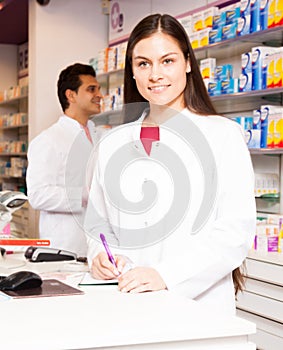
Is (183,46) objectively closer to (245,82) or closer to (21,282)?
(21,282)

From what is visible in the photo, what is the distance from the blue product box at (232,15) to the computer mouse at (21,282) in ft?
8.42

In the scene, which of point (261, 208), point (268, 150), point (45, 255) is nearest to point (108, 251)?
point (45, 255)

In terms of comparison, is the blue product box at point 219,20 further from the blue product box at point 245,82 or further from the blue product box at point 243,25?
the blue product box at point 245,82

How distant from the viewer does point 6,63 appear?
30.4ft

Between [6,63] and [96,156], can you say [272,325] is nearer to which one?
[96,156]

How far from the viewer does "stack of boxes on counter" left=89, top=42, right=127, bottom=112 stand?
5.23 m

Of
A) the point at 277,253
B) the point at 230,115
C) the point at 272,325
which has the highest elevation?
the point at 230,115

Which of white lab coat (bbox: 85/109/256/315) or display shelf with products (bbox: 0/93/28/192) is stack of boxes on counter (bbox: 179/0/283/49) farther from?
display shelf with products (bbox: 0/93/28/192)

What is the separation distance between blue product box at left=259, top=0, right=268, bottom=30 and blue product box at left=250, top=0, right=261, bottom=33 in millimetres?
19

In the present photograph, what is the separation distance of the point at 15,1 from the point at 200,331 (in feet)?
19.4

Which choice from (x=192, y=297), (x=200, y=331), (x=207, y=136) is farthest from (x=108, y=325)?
(x=207, y=136)

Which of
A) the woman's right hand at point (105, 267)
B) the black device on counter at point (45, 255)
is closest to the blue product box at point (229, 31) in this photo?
the black device on counter at point (45, 255)

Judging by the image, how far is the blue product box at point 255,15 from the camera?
3.72 metres

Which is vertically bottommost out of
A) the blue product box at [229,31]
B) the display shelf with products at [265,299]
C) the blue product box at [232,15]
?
the display shelf with products at [265,299]
